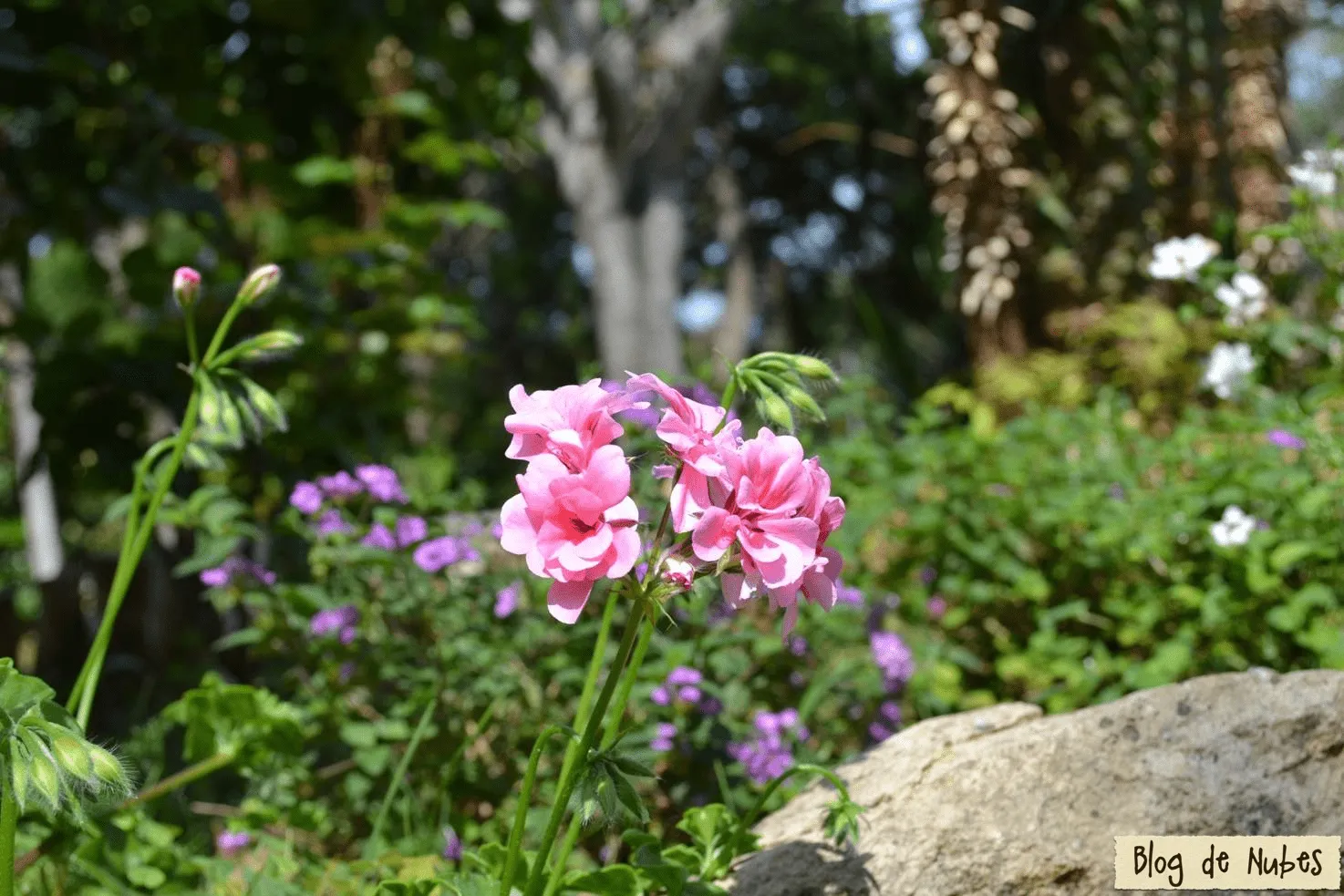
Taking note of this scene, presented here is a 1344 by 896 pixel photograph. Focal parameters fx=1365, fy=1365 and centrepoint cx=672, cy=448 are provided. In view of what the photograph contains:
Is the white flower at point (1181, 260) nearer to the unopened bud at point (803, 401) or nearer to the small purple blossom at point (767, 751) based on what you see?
the small purple blossom at point (767, 751)

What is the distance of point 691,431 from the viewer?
1532 mm

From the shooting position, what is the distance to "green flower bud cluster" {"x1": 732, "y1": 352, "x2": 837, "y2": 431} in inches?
64.7

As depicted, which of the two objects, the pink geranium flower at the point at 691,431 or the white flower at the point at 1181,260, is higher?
the white flower at the point at 1181,260

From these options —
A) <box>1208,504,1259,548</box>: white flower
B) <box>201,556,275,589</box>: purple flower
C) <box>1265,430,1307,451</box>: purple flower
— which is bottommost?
<box>1208,504,1259,548</box>: white flower

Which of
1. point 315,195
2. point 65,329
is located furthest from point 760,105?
point 65,329

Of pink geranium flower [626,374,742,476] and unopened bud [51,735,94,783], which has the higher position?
pink geranium flower [626,374,742,476]

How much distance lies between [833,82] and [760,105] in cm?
237

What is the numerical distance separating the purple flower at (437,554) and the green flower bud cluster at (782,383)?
1249mm

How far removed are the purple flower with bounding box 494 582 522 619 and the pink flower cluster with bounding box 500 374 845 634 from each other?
1350mm

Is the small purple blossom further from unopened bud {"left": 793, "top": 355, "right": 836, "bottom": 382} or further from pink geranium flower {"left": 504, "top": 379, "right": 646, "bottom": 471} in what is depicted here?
pink geranium flower {"left": 504, "top": 379, "right": 646, "bottom": 471}

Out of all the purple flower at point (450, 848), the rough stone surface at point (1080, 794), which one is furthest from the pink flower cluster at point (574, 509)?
the purple flower at point (450, 848)

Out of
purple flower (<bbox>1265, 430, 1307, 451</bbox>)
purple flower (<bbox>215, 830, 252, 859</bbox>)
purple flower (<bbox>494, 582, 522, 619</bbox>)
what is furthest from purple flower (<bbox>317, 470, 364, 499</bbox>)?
purple flower (<bbox>1265, 430, 1307, 451</bbox>)

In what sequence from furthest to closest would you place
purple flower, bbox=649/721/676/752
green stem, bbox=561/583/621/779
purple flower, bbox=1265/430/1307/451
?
purple flower, bbox=1265/430/1307/451 < purple flower, bbox=649/721/676/752 < green stem, bbox=561/583/621/779

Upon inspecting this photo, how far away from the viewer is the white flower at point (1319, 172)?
369 cm
